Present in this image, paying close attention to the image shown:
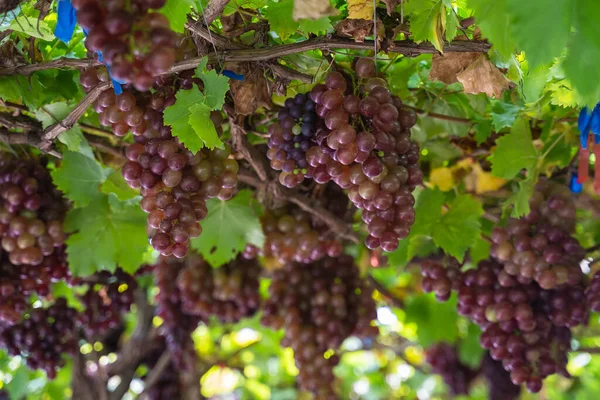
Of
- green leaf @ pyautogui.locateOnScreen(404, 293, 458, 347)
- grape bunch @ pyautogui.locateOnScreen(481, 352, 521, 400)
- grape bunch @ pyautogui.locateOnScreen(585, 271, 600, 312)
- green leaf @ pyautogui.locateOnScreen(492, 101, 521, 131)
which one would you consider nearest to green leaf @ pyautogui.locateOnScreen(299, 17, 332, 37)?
green leaf @ pyautogui.locateOnScreen(492, 101, 521, 131)

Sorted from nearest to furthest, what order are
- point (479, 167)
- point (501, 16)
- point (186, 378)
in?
point (501, 16), point (479, 167), point (186, 378)

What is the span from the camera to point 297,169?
1.22 meters

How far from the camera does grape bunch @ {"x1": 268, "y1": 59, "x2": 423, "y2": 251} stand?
43.4 inches

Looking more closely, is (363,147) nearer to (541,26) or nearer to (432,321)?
(541,26)

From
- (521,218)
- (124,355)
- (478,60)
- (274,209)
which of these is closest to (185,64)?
(478,60)

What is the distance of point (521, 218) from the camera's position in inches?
61.2

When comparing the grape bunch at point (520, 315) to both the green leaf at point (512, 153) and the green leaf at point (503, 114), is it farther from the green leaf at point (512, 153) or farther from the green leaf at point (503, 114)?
the green leaf at point (503, 114)

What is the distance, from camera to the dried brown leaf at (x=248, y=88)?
3.81ft

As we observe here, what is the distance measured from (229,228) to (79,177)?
44 cm

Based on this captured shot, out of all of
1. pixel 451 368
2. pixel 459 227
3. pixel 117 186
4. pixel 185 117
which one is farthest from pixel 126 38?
pixel 451 368

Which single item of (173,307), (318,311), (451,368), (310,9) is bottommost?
(451,368)

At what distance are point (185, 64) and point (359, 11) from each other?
1.06 feet

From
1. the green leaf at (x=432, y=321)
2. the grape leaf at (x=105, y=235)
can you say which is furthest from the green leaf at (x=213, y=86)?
the green leaf at (x=432, y=321)

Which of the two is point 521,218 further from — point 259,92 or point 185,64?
point 185,64
